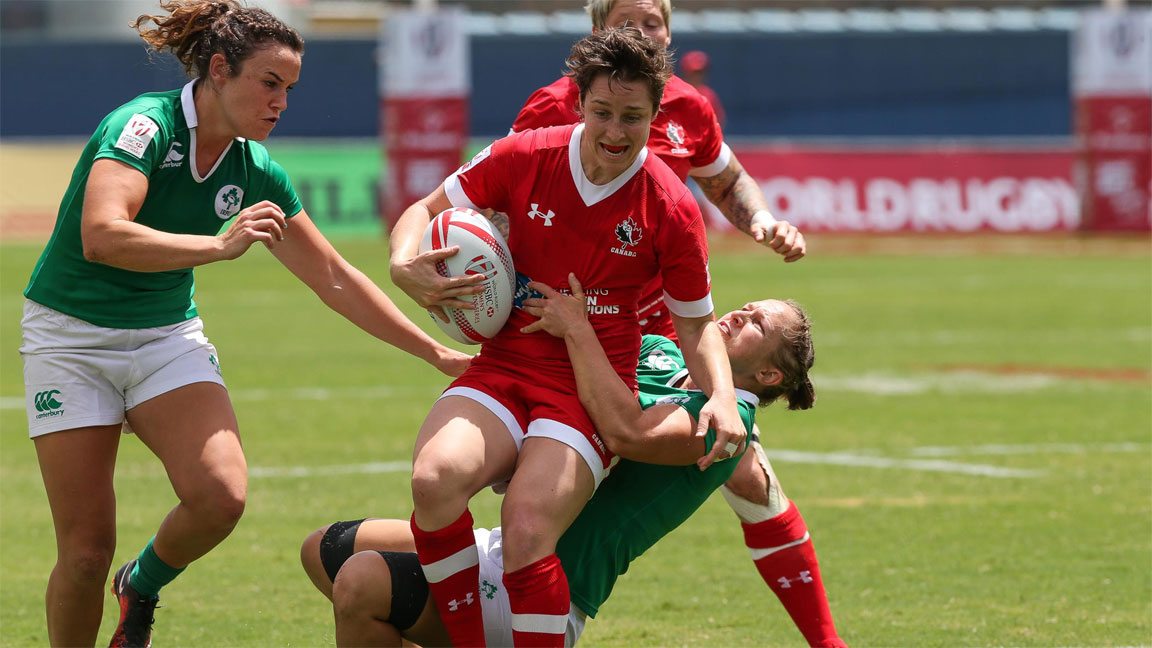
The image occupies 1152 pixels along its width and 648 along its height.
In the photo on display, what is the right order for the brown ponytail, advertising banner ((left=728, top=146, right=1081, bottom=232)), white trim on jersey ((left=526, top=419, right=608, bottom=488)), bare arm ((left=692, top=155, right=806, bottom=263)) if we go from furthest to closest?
advertising banner ((left=728, top=146, right=1081, bottom=232)) < bare arm ((left=692, top=155, right=806, bottom=263)) < the brown ponytail < white trim on jersey ((left=526, top=419, right=608, bottom=488))

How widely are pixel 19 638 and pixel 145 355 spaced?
57.8 inches

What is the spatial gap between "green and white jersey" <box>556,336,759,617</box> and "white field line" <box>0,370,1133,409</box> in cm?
742

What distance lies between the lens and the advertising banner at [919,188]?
88.1 feet

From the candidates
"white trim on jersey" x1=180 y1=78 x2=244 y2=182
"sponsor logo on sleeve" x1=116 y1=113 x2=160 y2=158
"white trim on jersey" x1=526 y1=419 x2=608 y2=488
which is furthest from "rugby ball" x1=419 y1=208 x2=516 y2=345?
"sponsor logo on sleeve" x1=116 y1=113 x2=160 y2=158

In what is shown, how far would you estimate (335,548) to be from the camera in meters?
4.93

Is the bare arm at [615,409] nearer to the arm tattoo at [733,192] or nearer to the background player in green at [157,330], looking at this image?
the background player in green at [157,330]

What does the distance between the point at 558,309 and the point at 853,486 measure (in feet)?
14.9

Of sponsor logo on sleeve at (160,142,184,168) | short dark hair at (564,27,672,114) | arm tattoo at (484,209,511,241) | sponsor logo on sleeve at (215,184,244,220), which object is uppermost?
short dark hair at (564,27,672,114)

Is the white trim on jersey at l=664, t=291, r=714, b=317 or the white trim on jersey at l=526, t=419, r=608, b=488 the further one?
the white trim on jersey at l=664, t=291, r=714, b=317

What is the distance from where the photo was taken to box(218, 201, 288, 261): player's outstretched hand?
15.8 feet

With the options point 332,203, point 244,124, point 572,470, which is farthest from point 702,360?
point 332,203

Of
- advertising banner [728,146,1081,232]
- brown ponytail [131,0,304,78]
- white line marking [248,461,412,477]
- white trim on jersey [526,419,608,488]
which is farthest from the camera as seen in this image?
advertising banner [728,146,1081,232]

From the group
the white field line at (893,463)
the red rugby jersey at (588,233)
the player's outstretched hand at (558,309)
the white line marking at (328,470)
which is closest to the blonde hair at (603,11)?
the red rugby jersey at (588,233)

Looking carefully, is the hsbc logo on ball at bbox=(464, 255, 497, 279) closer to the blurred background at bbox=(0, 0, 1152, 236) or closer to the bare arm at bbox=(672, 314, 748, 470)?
the bare arm at bbox=(672, 314, 748, 470)
